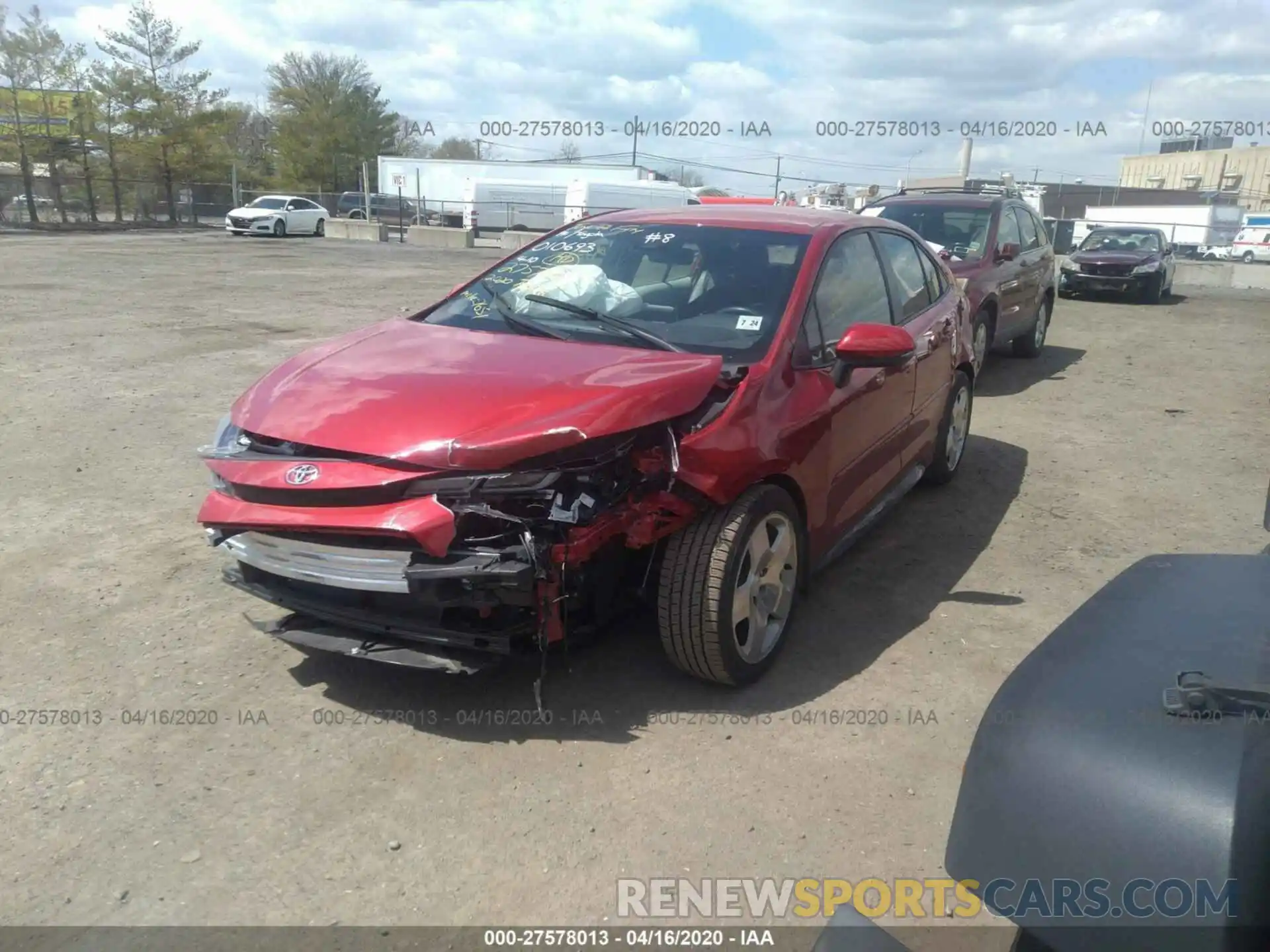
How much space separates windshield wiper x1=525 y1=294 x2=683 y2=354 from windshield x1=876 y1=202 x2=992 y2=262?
20.4ft

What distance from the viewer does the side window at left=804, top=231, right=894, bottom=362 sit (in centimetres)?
395

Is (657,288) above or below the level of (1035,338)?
above

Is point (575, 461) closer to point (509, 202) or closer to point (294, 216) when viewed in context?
point (294, 216)

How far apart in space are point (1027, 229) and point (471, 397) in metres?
9.26

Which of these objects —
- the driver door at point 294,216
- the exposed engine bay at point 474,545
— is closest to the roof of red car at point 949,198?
the exposed engine bay at point 474,545

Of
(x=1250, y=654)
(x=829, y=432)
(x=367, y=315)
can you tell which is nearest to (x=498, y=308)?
(x=829, y=432)

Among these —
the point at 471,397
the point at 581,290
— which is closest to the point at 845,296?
the point at 581,290

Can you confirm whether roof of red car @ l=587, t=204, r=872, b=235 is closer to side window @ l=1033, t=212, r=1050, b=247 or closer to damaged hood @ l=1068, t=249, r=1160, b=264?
side window @ l=1033, t=212, r=1050, b=247

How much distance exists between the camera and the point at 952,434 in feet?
19.5

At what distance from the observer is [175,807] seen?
289 cm

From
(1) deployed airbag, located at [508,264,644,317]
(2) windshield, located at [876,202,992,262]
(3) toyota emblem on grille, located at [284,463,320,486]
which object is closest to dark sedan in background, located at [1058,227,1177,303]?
(2) windshield, located at [876,202,992,262]

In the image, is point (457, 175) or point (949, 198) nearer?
point (949, 198)

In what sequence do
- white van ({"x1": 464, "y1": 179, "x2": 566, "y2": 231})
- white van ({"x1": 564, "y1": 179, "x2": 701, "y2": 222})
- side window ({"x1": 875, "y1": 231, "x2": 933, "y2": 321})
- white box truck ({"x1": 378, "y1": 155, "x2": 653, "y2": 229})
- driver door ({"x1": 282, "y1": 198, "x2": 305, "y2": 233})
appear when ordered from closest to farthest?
side window ({"x1": 875, "y1": 231, "x2": 933, "y2": 321}) → driver door ({"x1": 282, "y1": 198, "x2": 305, "y2": 233}) → white van ({"x1": 564, "y1": 179, "x2": 701, "y2": 222}) → white van ({"x1": 464, "y1": 179, "x2": 566, "y2": 231}) → white box truck ({"x1": 378, "y1": 155, "x2": 653, "y2": 229})

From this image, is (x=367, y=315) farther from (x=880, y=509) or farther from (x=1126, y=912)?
(x=1126, y=912)
